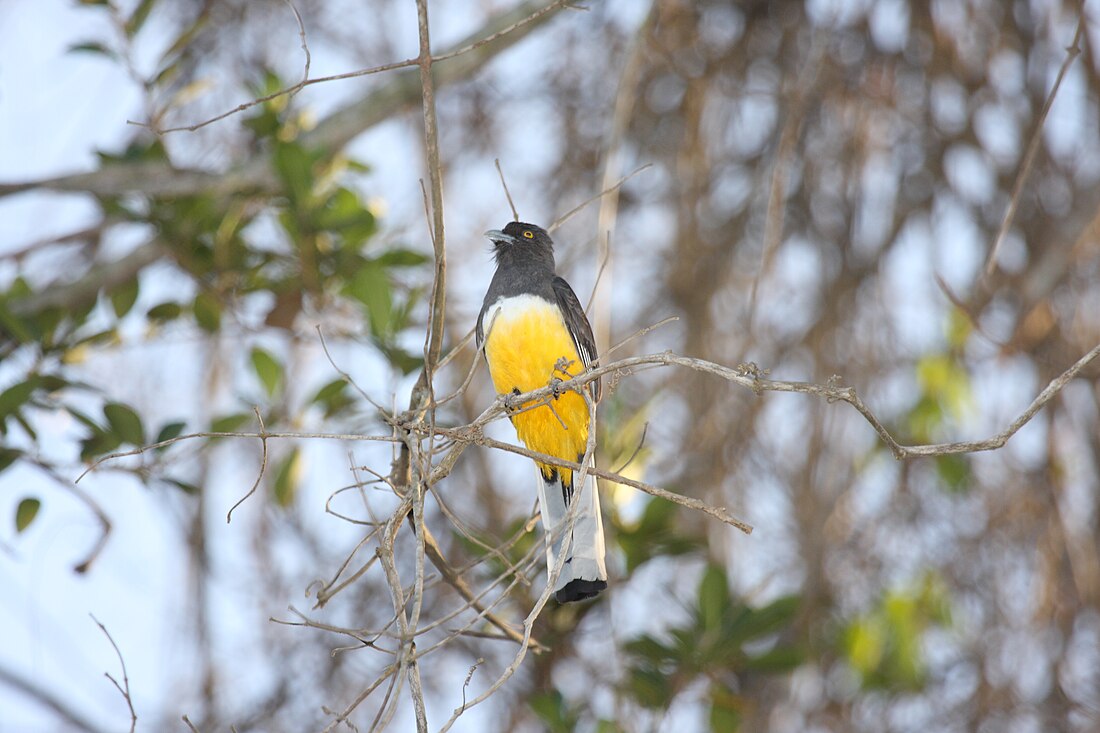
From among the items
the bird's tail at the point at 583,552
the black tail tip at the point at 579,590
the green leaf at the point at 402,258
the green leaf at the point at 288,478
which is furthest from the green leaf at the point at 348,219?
the black tail tip at the point at 579,590

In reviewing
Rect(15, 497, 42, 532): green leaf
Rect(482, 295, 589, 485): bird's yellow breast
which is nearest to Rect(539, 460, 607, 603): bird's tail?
Rect(482, 295, 589, 485): bird's yellow breast

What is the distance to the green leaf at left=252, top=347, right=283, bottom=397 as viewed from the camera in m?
3.88

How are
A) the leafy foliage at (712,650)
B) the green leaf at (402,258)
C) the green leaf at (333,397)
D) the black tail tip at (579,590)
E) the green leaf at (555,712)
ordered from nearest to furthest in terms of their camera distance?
the black tail tip at (579,590) < the green leaf at (555,712) < the green leaf at (333,397) < the leafy foliage at (712,650) < the green leaf at (402,258)

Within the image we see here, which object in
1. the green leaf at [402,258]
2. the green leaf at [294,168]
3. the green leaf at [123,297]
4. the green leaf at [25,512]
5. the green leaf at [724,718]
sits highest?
the green leaf at [294,168]

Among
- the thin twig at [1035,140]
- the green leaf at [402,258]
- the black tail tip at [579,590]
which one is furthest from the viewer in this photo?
the green leaf at [402,258]

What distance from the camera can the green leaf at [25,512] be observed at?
11.0ft

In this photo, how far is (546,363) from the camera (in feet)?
11.6

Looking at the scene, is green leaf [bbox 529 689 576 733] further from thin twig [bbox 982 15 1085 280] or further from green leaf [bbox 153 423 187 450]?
thin twig [bbox 982 15 1085 280]

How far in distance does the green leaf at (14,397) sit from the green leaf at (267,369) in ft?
2.41

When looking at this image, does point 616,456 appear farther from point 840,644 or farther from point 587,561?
point 840,644

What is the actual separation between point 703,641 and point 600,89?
277 centimetres

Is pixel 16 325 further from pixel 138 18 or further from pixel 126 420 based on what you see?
pixel 138 18

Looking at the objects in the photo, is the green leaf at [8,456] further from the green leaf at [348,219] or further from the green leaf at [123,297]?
the green leaf at [348,219]

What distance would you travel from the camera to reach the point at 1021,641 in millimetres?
4785
